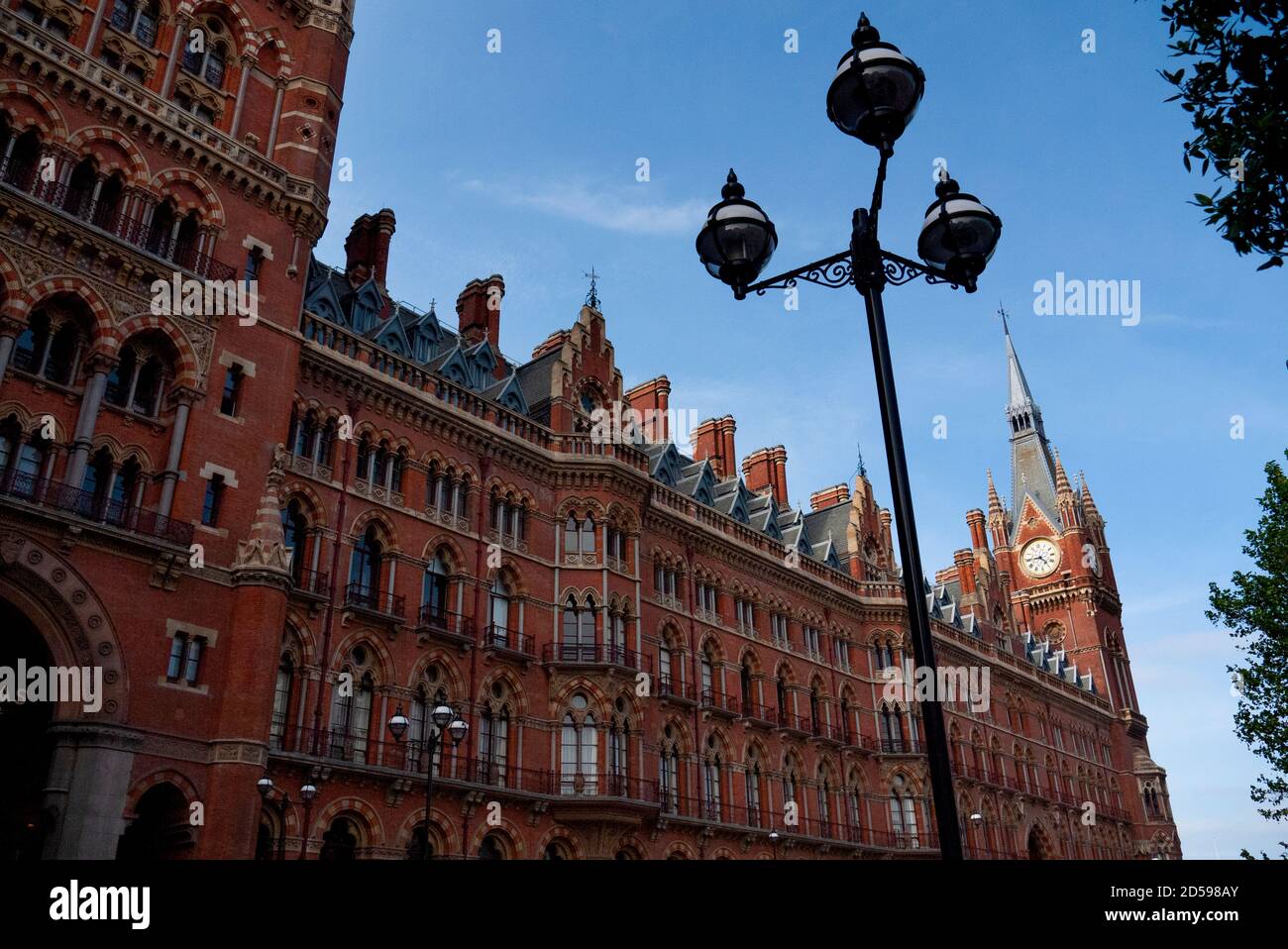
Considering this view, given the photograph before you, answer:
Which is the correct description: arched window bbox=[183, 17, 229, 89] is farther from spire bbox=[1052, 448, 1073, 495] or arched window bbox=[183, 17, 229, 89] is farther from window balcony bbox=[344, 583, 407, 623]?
spire bbox=[1052, 448, 1073, 495]

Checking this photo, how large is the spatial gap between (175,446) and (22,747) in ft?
24.3

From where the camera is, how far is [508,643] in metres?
33.3

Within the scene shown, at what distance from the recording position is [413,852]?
93.1 feet

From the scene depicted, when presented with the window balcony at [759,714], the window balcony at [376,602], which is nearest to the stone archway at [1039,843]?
the window balcony at [759,714]

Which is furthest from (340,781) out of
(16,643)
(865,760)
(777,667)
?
(865,760)

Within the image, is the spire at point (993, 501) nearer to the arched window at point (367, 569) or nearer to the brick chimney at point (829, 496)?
the brick chimney at point (829, 496)

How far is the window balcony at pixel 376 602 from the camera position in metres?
29.0

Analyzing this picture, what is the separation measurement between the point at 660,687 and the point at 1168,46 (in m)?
29.0

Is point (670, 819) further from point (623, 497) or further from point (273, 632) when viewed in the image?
point (273, 632)

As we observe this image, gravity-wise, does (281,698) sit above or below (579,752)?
above

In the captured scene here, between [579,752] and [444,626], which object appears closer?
[444,626]

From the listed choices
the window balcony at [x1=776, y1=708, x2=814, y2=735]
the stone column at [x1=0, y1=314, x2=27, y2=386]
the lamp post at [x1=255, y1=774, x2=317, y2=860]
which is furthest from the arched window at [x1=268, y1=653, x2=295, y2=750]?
the window balcony at [x1=776, y1=708, x2=814, y2=735]

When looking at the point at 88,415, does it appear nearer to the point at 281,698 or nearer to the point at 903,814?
the point at 281,698

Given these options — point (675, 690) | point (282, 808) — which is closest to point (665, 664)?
point (675, 690)
